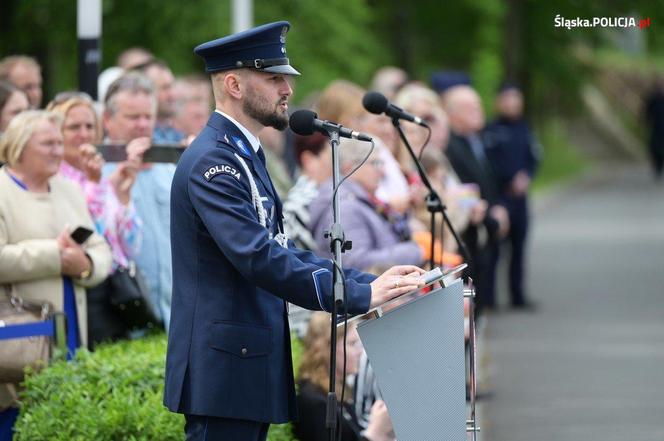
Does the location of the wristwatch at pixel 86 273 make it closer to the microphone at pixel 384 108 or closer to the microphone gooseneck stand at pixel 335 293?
the microphone at pixel 384 108

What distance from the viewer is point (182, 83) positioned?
10.0 metres

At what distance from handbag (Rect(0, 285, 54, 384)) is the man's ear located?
197cm

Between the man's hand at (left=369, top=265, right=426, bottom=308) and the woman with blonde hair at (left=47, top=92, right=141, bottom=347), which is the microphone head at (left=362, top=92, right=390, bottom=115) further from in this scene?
the man's hand at (left=369, top=265, right=426, bottom=308)

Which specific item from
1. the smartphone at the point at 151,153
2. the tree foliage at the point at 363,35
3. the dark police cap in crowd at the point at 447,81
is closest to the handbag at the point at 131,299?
the smartphone at the point at 151,153

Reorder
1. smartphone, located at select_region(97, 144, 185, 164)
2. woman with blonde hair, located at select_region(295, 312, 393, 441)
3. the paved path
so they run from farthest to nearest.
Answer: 1. the paved path
2. smartphone, located at select_region(97, 144, 185, 164)
3. woman with blonde hair, located at select_region(295, 312, 393, 441)

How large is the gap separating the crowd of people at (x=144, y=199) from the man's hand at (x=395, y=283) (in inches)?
63.1

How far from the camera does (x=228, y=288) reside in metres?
4.87

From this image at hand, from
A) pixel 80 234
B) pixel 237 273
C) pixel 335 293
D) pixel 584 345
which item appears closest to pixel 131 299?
pixel 80 234

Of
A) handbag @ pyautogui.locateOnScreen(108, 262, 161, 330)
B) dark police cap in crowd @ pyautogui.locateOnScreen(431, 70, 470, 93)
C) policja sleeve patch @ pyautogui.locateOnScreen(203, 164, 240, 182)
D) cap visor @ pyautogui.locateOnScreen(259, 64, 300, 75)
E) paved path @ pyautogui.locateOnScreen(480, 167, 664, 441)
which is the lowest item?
paved path @ pyautogui.locateOnScreen(480, 167, 664, 441)

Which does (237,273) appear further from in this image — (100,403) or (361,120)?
(361,120)

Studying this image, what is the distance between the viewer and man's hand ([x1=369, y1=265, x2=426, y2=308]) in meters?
4.70

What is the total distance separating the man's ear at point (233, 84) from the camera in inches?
195

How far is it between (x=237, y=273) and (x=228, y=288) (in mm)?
56

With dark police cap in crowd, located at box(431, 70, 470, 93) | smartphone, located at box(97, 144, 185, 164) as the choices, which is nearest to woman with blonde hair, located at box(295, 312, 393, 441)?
smartphone, located at box(97, 144, 185, 164)
